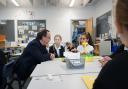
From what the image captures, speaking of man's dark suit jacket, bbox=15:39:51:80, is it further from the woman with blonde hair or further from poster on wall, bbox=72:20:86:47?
poster on wall, bbox=72:20:86:47

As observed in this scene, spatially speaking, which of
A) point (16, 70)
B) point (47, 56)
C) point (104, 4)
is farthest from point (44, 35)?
point (104, 4)

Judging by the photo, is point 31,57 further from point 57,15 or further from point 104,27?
point 57,15

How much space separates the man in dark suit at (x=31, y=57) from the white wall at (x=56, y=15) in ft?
20.5

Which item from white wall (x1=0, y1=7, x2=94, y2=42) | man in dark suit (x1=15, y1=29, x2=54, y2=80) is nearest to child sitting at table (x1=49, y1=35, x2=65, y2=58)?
man in dark suit (x1=15, y1=29, x2=54, y2=80)

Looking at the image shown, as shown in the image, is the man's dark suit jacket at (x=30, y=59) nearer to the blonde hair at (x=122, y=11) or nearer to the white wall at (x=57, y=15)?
the blonde hair at (x=122, y=11)

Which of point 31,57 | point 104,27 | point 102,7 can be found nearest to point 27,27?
point 102,7

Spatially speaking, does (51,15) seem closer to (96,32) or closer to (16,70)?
(96,32)

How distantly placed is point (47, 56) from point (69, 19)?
6.65 meters

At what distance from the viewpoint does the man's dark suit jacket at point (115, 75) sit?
720 mm

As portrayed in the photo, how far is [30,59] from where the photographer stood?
4.10 m

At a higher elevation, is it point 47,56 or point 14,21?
point 14,21

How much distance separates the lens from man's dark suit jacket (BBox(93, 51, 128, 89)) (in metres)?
0.72

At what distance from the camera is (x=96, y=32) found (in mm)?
10156

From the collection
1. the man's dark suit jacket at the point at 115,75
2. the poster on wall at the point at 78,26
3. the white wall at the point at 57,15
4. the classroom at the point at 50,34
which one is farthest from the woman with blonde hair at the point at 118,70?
the poster on wall at the point at 78,26
